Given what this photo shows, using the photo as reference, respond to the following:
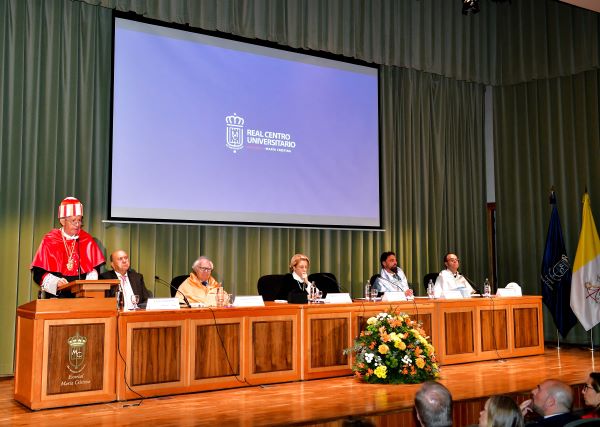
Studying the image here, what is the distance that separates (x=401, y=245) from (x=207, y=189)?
9.57 ft

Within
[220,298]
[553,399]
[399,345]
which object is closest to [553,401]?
[553,399]

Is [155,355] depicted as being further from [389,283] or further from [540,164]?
[540,164]

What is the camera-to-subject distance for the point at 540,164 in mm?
9078

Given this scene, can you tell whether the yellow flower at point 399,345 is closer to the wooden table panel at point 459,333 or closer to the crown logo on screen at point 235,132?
the wooden table panel at point 459,333

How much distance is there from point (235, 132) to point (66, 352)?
11.2ft

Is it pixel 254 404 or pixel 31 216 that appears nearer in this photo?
pixel 254 404

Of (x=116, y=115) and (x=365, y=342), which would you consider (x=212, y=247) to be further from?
(x=365, y=342)

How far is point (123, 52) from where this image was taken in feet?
21.7

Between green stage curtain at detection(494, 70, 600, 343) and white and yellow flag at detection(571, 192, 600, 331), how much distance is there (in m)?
0.35

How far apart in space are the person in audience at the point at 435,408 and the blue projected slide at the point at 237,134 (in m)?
4.56

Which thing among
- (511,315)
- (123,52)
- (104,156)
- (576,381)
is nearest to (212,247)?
(104,156)

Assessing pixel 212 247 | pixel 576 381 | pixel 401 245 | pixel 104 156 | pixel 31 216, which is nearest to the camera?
pixel 576 381

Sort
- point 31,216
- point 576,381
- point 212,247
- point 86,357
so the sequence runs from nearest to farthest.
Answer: point 86,357 < point 576,381 < point 31,216 < point 212,247

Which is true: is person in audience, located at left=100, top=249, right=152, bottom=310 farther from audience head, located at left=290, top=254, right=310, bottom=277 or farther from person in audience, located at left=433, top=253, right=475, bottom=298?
person in audience, located at left=433, top=253, right=475, bottom=298
